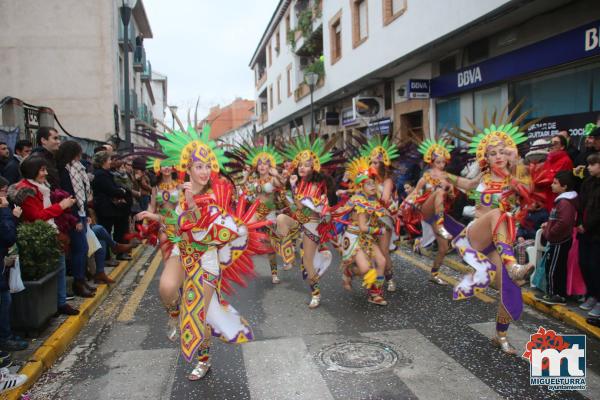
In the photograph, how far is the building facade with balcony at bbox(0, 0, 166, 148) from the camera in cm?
1838

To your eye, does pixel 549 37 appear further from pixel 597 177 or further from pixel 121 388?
pixel 121 388

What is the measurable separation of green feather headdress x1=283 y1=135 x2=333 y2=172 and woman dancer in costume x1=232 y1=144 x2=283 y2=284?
432 millimetres

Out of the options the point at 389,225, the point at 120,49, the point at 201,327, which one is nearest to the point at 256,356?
the point at 201,327

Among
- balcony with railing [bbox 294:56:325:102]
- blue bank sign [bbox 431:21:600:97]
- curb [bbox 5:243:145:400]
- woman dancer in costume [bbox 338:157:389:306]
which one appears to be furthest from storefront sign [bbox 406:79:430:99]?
curb [bbox 5:243:145:400]

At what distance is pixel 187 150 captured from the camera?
4180 mm

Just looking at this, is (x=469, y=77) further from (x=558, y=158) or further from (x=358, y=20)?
(x=358, y=20)

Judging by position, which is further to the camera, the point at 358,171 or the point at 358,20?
the point at 358,20

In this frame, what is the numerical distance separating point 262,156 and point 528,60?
609 centimetres

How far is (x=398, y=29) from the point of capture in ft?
45.5

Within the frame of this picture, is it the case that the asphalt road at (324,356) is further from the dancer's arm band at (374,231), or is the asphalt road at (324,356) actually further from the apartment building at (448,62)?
the apartment building at (448,62)

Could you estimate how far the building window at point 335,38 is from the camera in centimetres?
2012

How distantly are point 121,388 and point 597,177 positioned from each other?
493 centimetres

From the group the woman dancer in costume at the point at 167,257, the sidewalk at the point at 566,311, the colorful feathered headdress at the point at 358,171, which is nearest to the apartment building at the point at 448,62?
the colorful feathered headdress at the point at 358,171

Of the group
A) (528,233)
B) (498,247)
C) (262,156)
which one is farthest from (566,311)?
(262,156)
